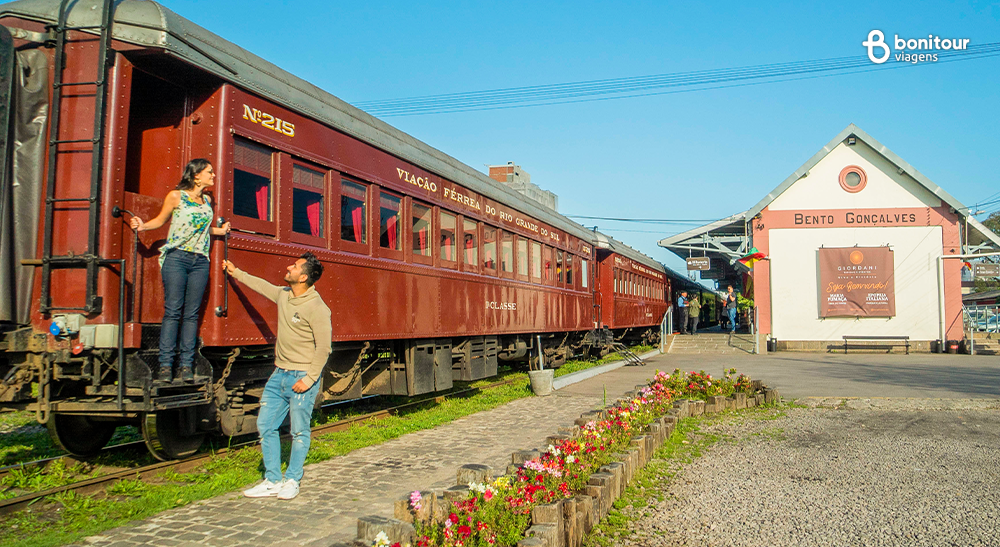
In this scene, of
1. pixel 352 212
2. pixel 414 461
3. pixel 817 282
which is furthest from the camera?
pixel 817 282

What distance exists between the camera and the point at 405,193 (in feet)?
27.3

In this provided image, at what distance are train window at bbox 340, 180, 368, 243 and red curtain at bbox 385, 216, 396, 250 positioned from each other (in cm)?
48

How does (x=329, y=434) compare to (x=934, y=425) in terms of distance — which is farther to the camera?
(x=934, y=425)

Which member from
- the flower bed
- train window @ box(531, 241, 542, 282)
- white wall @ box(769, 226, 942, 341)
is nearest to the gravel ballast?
the flower bed

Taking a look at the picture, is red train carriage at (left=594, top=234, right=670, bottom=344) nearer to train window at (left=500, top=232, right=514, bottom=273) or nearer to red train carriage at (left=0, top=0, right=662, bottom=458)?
train window at (left=500, top=232, right=514, bottom=273)

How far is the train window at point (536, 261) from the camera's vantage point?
12.7 metres

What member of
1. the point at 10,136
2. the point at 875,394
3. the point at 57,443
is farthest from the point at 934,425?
the point at 10,136

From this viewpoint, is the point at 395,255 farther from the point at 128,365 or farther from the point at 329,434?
the point at 128,365

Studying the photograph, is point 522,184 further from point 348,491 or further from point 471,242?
point 348,491

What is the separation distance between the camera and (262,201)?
20.2ft

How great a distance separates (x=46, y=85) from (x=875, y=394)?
1154 centimetres

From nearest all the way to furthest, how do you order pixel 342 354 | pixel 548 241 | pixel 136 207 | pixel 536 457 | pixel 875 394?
pixel 536 457 < pixel 136 207 < pixel 342 354 < pixel 875 394 < pixel 548 241

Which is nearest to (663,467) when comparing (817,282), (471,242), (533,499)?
(533,499)

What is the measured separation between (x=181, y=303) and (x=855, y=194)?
21.5 m
